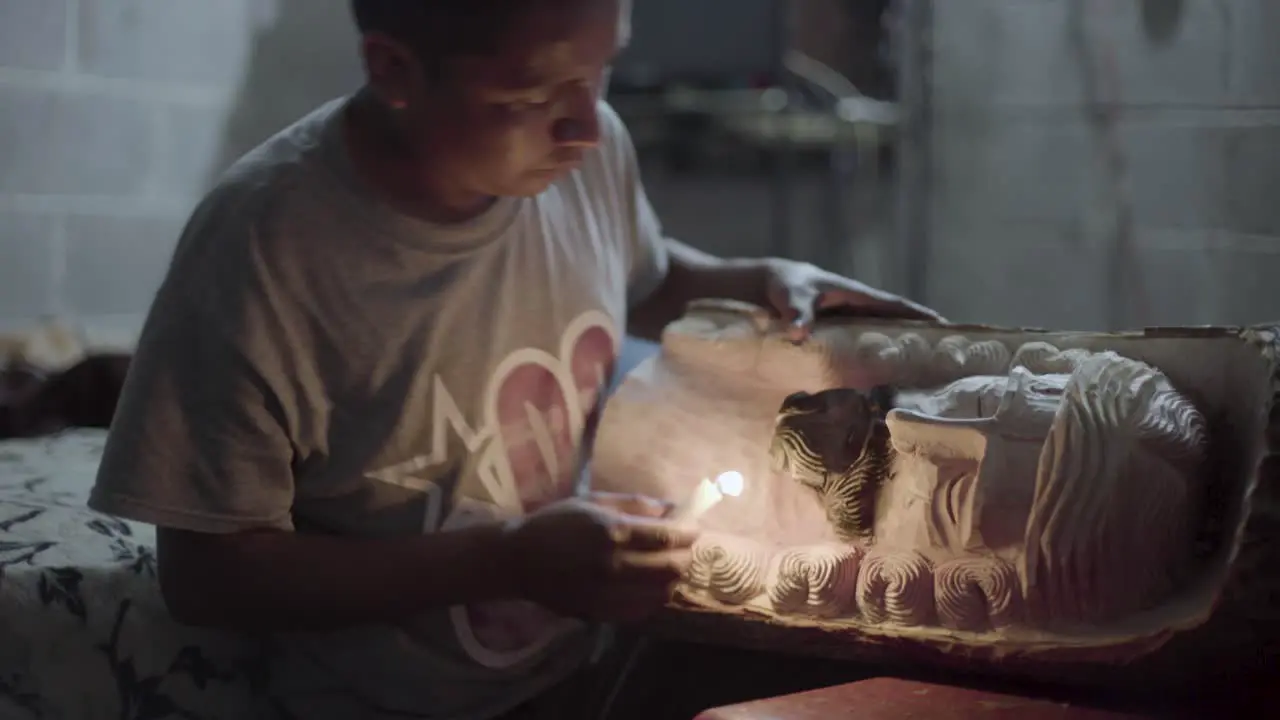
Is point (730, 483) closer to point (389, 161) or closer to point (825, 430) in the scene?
point (825, 430)

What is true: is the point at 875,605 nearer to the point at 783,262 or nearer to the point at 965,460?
the point at 965,460

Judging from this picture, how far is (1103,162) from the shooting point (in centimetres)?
220

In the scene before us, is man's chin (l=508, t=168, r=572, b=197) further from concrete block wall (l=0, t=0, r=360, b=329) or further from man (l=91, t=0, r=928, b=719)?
concrete block wall (l=0, t=0, r=360, b=329)

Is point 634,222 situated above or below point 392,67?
below

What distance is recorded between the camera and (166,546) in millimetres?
1124

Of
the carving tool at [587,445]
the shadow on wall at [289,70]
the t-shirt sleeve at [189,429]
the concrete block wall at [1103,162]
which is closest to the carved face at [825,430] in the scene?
the carving tool at [587,445]

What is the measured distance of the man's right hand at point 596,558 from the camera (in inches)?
41.1

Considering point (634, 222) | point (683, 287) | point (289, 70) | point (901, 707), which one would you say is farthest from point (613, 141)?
point (289, 70)

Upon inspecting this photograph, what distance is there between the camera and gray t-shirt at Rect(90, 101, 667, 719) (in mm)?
1081

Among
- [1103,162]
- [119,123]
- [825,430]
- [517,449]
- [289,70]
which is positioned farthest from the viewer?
[289,70]

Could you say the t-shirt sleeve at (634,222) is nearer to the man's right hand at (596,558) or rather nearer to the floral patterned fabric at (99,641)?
the man's right hand at (596,558)

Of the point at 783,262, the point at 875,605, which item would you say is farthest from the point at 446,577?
the point at 783,262

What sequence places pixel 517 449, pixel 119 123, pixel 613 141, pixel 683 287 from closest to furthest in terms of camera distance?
pixel 517 449 → pixel 613 141 → pixel 683 287 → pixel 119 123

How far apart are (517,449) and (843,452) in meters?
0.33
